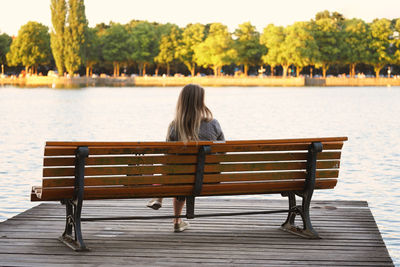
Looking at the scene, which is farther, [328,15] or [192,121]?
[328,15]

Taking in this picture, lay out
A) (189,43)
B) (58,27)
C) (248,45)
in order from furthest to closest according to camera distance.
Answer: (189,43) < (248,45) < (58,27)

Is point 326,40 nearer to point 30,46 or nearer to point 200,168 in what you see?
point 30,46

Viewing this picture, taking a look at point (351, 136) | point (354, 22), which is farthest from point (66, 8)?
point (351, 136)

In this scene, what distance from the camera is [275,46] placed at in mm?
101438

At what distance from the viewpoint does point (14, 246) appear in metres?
6.13

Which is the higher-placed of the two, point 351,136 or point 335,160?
point 335,160

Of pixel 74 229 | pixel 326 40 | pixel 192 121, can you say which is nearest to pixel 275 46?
pixel 326 40

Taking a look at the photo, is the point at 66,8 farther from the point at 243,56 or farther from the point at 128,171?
the point at 128,171

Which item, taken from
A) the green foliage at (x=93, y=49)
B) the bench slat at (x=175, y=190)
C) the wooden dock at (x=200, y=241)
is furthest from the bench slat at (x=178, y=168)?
the green foliage at (x=93, y=49)

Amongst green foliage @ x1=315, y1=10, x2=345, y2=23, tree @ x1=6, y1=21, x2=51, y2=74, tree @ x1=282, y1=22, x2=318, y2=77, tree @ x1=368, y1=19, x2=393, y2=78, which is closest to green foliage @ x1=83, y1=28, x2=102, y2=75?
tree @ x1=6, y1=21, x2=51, y2=74

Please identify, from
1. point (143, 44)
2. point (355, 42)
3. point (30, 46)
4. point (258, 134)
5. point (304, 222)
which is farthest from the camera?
point (30, 46)

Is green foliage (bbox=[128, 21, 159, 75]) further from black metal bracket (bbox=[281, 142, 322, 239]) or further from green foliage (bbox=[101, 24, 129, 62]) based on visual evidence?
black metal bracket (bbox=[281, 142, 322, 239])

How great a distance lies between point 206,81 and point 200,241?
10814 cm

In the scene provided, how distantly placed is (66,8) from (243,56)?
27.9 meters
